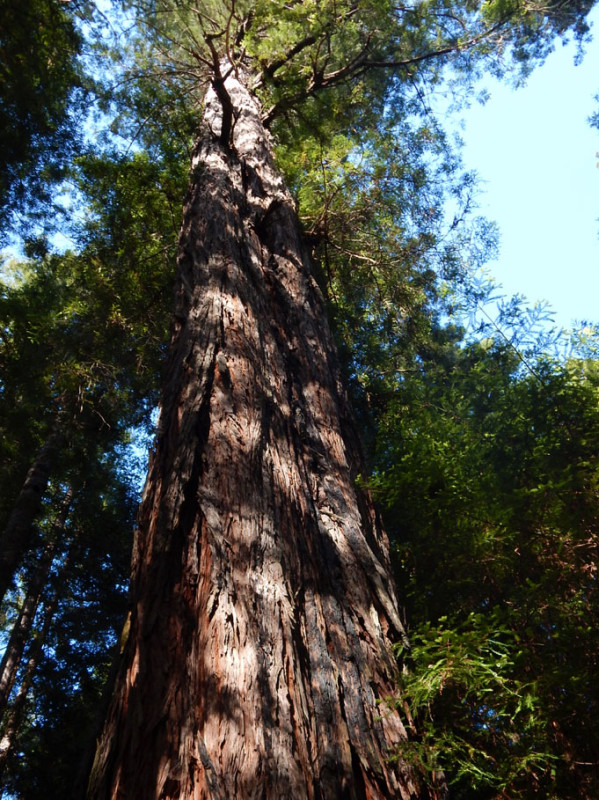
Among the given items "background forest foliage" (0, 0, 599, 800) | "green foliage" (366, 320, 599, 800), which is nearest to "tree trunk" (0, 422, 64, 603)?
"background forest foliage" (0, 0, 599, 800)

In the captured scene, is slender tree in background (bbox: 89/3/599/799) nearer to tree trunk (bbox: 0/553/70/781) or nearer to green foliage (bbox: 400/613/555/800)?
green foliage (bbox: 400/613/555/800)

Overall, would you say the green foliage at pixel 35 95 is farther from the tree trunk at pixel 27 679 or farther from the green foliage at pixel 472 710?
the green foliage at pixel 472 710

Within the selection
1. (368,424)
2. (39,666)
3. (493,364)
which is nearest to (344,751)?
(368,424)

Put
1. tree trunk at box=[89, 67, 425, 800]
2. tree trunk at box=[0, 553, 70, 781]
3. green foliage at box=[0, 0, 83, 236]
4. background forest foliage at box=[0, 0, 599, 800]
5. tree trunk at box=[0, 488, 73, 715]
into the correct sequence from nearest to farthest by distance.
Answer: tree trunk at box=[89, 67, 425, 800] < background forest foliage at box=[0, 0, 599, 800] < green foliage at box=[0, 0, 83, 236] < tree trunk at box=[0, 488, 73, 715] < tree trunk at box=[0, 553, 70, 781]

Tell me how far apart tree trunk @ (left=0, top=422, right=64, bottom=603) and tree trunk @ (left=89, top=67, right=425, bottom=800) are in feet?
11.4

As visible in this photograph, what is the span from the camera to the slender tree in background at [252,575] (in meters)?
1.76

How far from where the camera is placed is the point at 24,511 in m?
5.89

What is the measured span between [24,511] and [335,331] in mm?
4538

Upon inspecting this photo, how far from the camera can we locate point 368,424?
274 inches

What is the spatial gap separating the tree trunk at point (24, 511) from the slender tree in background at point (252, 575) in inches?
130

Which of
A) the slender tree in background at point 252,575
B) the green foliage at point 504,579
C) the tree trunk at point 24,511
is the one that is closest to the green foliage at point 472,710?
the green foliage at point 504,579

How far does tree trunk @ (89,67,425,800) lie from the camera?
174cm

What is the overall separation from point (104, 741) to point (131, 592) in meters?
0.59

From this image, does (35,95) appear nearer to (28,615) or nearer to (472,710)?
(28,615)
